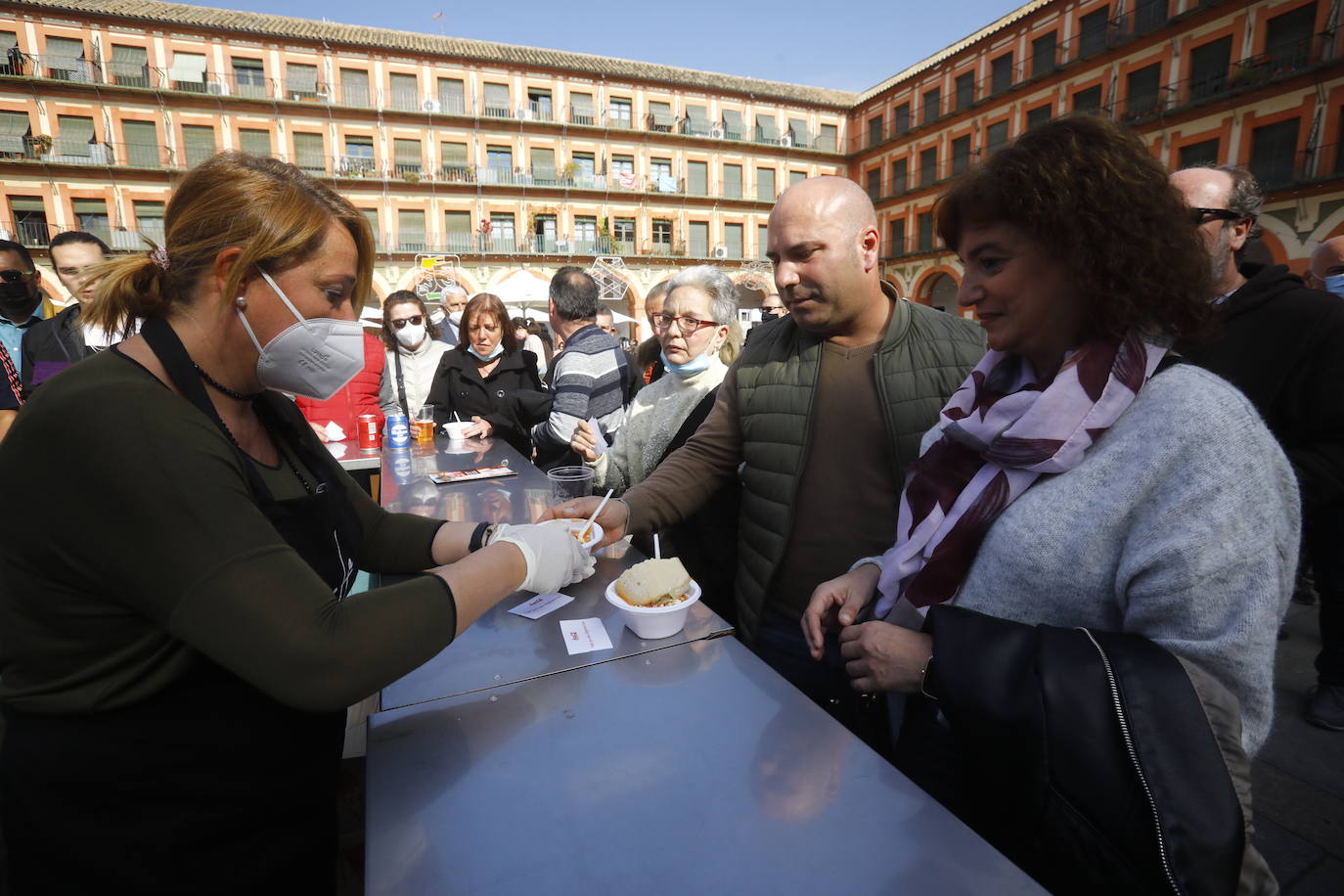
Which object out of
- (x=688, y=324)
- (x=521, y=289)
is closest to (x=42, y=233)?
(x=521, y=289)

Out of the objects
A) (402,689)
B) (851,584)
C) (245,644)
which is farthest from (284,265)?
(851,584)

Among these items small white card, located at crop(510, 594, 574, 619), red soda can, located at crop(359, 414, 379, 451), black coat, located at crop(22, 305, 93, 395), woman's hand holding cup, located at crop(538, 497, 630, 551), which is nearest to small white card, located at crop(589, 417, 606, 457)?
woman's hand holding cup, located at crop(538, 497, 630, 551)

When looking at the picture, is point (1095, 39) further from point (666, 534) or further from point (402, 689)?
point (402, 689)

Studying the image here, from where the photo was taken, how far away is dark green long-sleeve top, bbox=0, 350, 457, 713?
2.84 feet

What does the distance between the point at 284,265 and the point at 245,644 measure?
0.72m

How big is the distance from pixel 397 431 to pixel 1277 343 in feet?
13.4

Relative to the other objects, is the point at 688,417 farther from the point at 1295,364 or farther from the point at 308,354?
the point at 1295,364

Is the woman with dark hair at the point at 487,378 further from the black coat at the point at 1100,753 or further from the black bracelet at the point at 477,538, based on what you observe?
the black coat at the point at 1100,753

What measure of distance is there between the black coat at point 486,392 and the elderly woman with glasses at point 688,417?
1776 mm

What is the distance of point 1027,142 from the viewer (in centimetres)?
123

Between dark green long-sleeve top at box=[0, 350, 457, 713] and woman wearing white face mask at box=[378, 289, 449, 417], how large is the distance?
13.1 feet

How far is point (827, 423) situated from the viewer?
2.00m

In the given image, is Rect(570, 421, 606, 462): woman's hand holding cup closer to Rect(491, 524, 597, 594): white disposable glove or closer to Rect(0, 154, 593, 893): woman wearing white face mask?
Rect(491, 524, 597, 594): white disposable glove

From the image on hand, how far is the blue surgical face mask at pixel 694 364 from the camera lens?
277 cm
